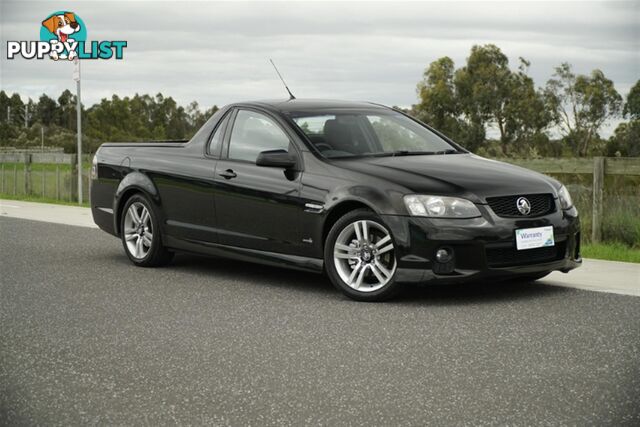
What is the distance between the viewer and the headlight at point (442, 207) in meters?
7.90

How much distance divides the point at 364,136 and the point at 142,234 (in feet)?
8.84

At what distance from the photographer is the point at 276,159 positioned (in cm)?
864

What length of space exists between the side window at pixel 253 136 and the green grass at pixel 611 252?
404 cm

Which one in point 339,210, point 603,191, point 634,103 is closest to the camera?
point 339,210

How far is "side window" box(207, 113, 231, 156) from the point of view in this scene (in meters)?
9.67

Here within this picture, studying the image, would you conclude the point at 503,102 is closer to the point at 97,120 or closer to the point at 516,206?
the point at 97,120

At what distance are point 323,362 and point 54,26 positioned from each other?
70.9 ft

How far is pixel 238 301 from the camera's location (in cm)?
838

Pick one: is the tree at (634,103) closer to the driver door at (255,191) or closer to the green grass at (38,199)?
the green grass at (38,199)

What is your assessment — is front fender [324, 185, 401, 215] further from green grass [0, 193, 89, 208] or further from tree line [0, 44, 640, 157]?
tree line [0, 44, 640, 157]

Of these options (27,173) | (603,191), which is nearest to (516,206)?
(603,191)

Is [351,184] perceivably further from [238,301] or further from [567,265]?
[567,265]

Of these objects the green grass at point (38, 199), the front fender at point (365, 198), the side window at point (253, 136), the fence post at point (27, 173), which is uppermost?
the side window at point (253, 136)

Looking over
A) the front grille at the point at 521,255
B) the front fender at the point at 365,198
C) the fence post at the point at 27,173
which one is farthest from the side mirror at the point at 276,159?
the fence post at the point at 27,173
